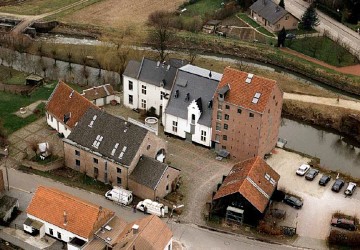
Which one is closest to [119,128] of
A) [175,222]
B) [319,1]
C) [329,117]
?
[175,222]

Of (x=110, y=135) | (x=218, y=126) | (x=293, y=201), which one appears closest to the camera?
(x=293, y=201)

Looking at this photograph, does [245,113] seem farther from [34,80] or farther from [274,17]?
[274,17]

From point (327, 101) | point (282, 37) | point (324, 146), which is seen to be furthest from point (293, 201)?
point (282, 37)

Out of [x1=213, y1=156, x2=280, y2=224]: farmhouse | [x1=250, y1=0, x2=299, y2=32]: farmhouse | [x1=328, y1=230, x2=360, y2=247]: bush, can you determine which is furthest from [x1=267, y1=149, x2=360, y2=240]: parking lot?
Result: [x1=250, y1=0, x2=299, y2=32]: farmhouse

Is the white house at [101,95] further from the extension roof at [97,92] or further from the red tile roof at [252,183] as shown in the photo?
the red tile roof at [252,183]

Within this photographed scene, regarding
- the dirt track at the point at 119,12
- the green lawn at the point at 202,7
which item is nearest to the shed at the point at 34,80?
the dirt track at the point at 119,12

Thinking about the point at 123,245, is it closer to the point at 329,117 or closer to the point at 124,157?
the point at 124,157
